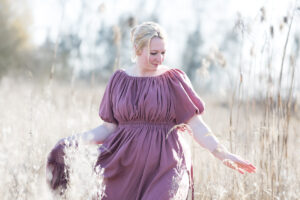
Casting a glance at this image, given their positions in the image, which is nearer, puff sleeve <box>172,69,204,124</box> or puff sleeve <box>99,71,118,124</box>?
puff sleeve <box>172,69,204,124</box>

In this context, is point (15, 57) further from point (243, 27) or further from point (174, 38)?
point (243, 27)

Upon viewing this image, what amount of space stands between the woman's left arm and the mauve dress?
8 centimetres

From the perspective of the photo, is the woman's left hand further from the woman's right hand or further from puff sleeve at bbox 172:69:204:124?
the woman's right hand

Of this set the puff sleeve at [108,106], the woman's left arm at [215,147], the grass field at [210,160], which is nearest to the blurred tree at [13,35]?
the grass field at [210,160]

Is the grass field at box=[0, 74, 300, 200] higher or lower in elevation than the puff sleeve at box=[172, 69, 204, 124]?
lower

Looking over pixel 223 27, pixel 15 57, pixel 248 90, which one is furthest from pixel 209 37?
pixel 248 90

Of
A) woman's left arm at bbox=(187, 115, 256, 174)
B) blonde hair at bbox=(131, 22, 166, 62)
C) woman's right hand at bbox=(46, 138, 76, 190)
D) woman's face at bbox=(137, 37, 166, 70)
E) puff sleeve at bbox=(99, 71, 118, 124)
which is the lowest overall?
woman's right hand at bbox=(46, 138, 76, 190)

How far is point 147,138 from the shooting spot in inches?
95.7

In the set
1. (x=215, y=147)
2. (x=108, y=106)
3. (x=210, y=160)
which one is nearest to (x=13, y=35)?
(x=210, y=160)

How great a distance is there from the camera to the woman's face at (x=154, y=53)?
2447 mm

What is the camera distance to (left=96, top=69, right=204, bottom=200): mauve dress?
2.36 meters

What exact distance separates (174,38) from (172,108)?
22271 mm

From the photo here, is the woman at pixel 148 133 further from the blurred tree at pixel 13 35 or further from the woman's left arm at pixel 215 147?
the blurred tree at pixel 13 35

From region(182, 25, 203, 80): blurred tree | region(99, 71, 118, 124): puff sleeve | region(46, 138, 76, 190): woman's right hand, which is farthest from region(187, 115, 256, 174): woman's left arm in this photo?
region(182, 25, 203, 80): blurred tree
